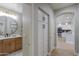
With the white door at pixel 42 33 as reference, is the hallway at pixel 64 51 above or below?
A: below

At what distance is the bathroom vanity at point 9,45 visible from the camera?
217cm

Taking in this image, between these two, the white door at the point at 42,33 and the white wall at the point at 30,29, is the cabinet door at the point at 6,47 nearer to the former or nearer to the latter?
the white wall at the point at 30,29

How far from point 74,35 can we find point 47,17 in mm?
606

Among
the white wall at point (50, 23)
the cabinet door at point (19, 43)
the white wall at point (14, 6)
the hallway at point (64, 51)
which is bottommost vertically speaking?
the hallway at point (64, 51)

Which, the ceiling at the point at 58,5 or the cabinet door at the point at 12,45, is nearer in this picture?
the ceiling at the point at 58,5

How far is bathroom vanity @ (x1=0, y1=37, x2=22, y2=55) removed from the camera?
217 cm

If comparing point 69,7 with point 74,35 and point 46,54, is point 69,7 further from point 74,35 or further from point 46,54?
point 46,54

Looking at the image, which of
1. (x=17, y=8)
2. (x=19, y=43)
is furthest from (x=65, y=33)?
(x=17, y=8)

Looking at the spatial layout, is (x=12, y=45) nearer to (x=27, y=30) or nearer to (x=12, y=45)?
(x=12, y=45)

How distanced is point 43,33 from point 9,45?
713mm

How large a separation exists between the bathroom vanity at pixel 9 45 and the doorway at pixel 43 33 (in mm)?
381

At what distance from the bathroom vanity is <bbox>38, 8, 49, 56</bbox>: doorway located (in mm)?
381

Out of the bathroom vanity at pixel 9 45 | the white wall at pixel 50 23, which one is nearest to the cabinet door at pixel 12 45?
the bathroom vanity at pixel 9 45

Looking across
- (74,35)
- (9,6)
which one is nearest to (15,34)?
(9,6)
